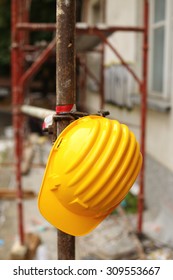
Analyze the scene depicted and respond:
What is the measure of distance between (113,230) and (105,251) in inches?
21.2

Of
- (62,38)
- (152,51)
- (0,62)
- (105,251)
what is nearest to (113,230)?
(105,251)

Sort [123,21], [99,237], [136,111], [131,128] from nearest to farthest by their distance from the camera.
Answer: [99,237], [136,111], [131,128], [123,21]

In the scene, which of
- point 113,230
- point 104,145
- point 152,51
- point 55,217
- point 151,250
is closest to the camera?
point 104,145

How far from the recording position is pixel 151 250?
3.94m

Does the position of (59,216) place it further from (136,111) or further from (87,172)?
(136,111)

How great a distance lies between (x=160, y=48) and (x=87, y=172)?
3.81 metres

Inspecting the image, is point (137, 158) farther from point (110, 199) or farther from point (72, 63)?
point (72, 63)

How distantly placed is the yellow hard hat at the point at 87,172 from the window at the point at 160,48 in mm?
3168

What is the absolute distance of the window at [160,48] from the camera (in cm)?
452

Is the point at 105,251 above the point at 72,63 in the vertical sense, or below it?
below

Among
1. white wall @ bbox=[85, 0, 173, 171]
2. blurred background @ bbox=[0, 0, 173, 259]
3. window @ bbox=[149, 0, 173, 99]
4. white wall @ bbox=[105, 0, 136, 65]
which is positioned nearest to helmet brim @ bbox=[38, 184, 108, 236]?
blurred background @ bbox=[0, 0, 173, 259]

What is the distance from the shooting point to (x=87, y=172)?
1430 mm

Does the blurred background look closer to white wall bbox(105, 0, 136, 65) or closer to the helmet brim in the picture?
white wall bbox(105, 0, 136, 65)

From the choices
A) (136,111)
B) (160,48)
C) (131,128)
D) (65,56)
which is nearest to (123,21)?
(160,48)
